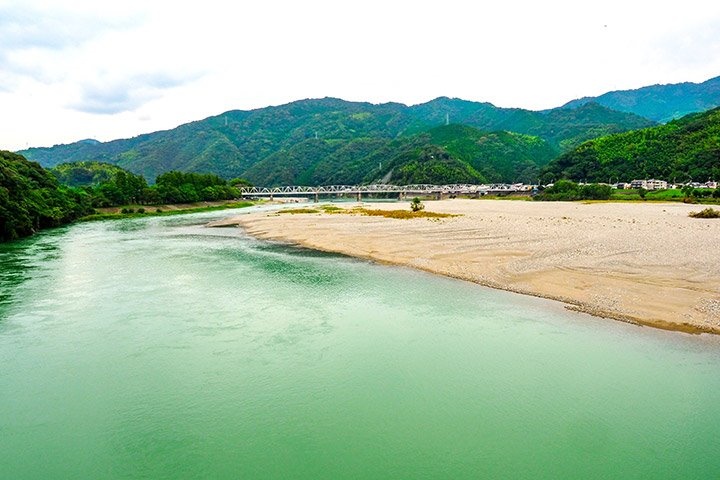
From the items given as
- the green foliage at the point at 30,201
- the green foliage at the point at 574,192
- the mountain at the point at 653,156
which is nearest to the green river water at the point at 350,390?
the green foliage at the point at 30,201

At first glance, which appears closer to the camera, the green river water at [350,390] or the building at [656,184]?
the green river water at [350,390]

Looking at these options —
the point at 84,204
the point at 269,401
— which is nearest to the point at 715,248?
the point at 269,401

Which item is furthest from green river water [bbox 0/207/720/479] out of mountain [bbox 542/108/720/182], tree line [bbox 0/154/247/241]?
mountain [bbox 542/108/720/182]

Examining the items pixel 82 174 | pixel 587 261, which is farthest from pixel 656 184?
pixel 82 174

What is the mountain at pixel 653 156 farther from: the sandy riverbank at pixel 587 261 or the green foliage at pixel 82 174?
the green foliage at pixel 82 174

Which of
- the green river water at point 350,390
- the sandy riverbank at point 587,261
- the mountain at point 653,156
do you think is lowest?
the green river water at point 350,390
